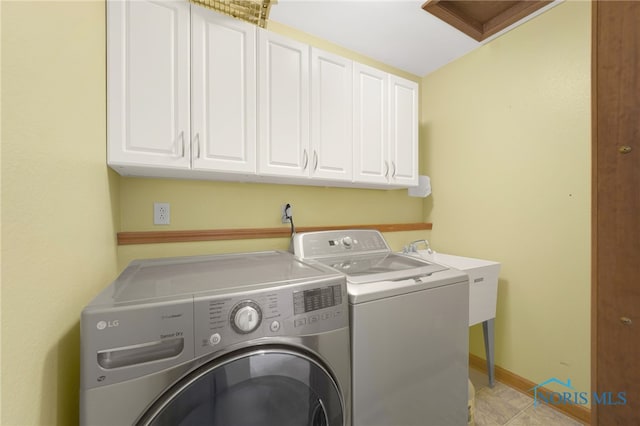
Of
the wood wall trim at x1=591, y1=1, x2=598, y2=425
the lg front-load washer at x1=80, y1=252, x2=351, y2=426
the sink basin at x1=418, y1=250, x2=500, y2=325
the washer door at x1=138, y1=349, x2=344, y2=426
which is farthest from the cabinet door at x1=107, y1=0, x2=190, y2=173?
the wood wall trim at x1=591, y1=1, x2=598, y2=425

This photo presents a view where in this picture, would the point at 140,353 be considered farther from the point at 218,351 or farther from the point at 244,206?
the point at 244,206

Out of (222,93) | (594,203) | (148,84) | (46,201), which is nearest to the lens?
(46,201)

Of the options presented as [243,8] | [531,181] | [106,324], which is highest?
[243,8]

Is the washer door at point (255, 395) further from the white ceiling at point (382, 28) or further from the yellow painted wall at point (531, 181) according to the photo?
the white ceiling at point (382, 28)

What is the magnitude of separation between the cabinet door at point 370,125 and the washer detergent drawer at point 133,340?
1305mm

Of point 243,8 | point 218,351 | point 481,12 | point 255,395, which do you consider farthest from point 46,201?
point 481,12

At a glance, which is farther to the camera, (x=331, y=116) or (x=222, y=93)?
(x=331, y=116)

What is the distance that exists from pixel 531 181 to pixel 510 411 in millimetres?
1494

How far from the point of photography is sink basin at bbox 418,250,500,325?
1.65 meters

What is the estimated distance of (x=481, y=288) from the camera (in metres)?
1.70

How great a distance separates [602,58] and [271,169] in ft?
4.80

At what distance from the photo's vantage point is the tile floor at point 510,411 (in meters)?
1.52

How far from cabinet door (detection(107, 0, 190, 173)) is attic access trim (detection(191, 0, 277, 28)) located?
12cm

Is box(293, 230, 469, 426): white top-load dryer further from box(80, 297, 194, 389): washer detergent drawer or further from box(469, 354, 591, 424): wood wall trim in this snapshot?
box(469, 354, 591, 424): wood wall trim
